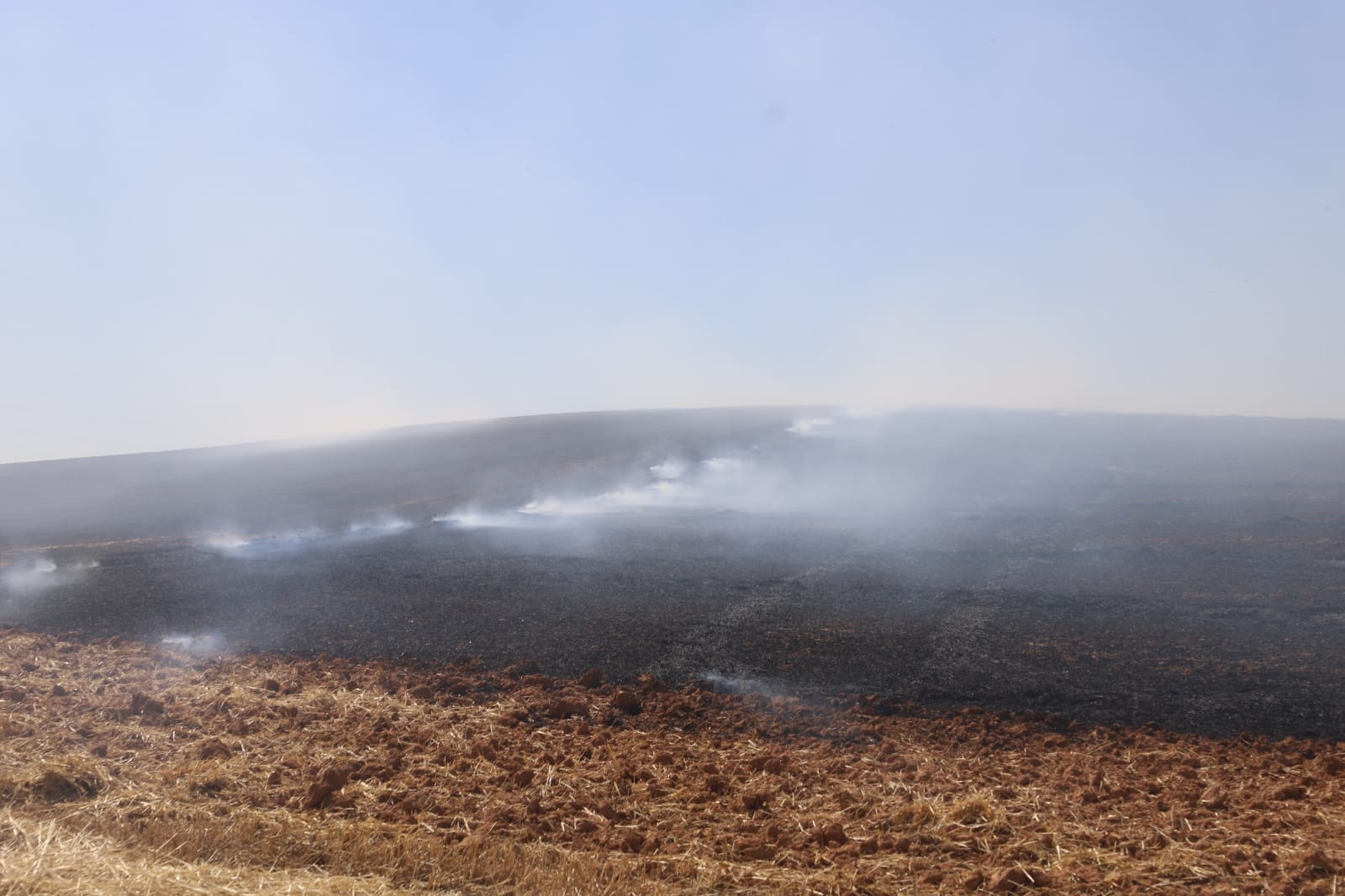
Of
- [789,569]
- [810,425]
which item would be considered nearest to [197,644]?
[789,569]

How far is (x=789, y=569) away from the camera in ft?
48.8

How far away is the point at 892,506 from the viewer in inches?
869

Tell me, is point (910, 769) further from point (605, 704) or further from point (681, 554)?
point (681, 554)

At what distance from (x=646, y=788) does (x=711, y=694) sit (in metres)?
2.34

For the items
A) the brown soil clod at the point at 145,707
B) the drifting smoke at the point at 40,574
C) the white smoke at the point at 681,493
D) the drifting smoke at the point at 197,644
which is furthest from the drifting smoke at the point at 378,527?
the brown soil clod at the point at 145,707

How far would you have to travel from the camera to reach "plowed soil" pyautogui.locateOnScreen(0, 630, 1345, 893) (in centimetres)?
487

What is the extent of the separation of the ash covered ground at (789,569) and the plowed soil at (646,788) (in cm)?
94

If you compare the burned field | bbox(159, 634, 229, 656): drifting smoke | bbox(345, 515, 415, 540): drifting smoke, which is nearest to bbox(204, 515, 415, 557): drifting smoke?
bbox(345, 515, 415, 540): drifting smoke

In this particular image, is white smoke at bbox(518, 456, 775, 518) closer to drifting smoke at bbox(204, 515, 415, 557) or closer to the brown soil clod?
drifting smoke at bbox(204, 515, 415, 557)

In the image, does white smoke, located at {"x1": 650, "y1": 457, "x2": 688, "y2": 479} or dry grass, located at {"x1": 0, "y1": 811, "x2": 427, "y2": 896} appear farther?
white smoke, located at {"x1": 650, "y1": 457, "x2": 688, "y2": 479}

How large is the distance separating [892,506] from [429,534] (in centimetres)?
1177

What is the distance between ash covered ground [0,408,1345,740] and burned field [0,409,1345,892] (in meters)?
0.09

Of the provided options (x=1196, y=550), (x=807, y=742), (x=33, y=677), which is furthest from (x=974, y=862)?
(x=1196, y=550)

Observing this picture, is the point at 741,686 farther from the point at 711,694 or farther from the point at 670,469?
the point at 670,469
